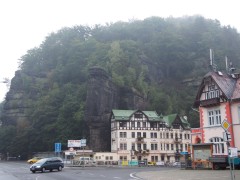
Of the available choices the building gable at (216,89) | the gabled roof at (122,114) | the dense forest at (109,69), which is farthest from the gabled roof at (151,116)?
the building gable at (216,89)

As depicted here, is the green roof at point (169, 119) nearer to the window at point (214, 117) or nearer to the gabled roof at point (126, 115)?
the gabled roof at point (126, 115)

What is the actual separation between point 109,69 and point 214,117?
6350 centimetres

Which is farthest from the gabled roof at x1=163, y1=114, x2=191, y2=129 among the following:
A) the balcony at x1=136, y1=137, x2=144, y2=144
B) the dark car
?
the dark car

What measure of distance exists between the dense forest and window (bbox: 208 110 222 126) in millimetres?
52890

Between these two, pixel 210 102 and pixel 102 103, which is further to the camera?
pixel 102 103

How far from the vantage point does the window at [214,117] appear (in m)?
37.4

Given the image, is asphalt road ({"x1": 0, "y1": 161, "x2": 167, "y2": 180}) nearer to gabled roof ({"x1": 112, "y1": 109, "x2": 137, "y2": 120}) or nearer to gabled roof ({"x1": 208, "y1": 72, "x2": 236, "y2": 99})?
gabled roof ({"x1": 208, "y1": 72, "x2": 236, "y2": 99})

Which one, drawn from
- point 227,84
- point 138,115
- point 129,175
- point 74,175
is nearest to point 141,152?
point 138,115

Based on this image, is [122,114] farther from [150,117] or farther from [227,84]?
[227,84]

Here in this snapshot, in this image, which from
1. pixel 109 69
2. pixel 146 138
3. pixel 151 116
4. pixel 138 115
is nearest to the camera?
pixel 146 138

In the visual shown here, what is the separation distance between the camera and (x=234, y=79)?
128ft

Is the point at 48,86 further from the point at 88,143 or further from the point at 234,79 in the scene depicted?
the point at 234,79

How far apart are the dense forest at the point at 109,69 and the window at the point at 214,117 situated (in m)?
52.9

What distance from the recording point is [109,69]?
325 ft
